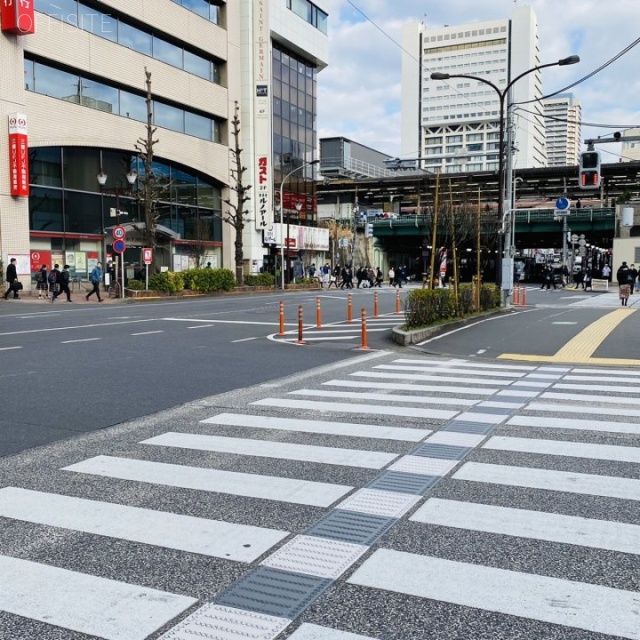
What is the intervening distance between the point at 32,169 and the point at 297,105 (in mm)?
30058

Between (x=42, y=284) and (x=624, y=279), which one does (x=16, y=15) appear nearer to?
(x=42, y=284)

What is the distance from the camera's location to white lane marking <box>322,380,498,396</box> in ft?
31.1

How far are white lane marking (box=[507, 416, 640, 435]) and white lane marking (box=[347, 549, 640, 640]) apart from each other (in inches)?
151

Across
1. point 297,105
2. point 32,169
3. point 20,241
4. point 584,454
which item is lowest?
point 584,454

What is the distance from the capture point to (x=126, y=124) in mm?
41094

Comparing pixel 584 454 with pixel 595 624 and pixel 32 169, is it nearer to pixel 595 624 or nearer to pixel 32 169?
pixel 595 624

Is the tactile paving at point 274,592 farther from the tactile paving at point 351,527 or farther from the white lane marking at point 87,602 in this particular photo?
the tactile paving at point 351,527

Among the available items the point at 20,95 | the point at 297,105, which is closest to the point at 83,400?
the point at 20,95

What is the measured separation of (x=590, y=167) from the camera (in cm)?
2078

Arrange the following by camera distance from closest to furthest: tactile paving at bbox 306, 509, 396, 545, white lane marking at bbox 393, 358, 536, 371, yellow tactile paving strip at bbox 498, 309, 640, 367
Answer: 1. tactile paving at bbox 306, 509, 396, 545
2. white lane marking at bbox 393, 358, 536, 371
3. yellow tactile paving strip at bbox 498, 309, 640, 367

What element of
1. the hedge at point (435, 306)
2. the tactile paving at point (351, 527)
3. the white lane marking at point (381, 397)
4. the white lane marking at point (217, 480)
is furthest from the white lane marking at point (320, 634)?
the hedge at point (435, 306)

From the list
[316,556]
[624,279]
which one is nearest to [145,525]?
[316,556]

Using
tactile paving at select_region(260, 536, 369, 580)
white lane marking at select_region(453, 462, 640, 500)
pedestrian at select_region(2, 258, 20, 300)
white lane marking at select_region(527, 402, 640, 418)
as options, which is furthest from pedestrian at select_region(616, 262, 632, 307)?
tactile paving at select_region(260, 536, 369, 580)

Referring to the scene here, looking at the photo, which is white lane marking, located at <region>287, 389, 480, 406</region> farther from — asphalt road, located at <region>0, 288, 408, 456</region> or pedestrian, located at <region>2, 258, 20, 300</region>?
pedestrian, located at <region>2, 258, 20, 300</region>
